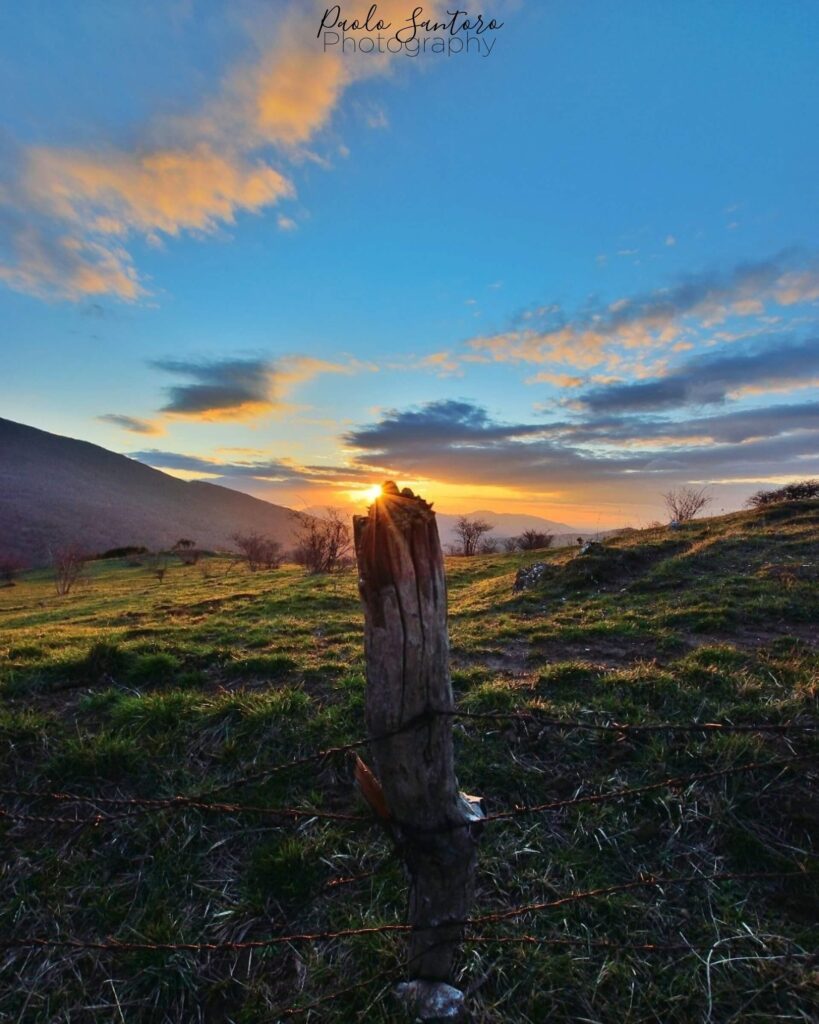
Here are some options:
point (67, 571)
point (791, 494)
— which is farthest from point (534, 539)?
point (67, 571)

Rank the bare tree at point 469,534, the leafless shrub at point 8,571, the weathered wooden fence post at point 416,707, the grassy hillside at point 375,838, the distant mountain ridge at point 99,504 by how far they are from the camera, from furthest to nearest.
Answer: the distant mountain ridge at point 99,504
the bare tree at point 469,534
the leafless shrub at point 8,571
the grassy hillside at point 375,838
the weathered wooden fence post at point 416,707

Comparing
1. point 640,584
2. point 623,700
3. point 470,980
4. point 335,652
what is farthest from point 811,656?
point 335,652

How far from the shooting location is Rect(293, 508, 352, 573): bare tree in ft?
77.0

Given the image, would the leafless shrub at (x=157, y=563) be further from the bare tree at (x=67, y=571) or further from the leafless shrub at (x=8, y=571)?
the leafless shrub at (x=8, y=571)

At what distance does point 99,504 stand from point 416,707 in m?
110

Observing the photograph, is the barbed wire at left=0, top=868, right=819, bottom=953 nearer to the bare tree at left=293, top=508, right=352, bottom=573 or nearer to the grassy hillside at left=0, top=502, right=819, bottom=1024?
the grassy hillside at left=0, top=502, right=819, bottom=1024

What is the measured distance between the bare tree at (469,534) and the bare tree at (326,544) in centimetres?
2092

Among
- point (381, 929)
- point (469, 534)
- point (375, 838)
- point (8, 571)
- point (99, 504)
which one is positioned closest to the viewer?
point (381, 929)

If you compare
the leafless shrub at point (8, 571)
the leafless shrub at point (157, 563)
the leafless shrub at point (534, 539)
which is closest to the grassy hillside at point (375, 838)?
the leafless shrub at point (534, 539)

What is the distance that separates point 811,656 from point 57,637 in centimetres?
1144

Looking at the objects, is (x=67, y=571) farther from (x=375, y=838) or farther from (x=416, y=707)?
(x=416, y=707)

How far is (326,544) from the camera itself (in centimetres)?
2394

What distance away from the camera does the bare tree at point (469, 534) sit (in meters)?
44.2

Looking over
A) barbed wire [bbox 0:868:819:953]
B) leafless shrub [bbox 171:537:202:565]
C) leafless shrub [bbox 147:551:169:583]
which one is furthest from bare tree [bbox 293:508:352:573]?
barbed wire [bbox 0:868:819:953]
